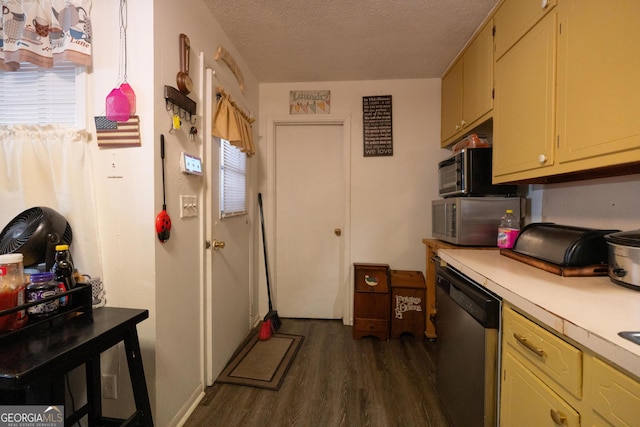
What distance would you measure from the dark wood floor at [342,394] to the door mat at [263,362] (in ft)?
0.16

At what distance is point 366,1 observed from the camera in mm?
1683

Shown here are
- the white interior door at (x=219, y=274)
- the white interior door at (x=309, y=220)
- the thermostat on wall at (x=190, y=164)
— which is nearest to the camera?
the thermostat on wall at (x=190, y=164)

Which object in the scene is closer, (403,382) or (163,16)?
(163,16)

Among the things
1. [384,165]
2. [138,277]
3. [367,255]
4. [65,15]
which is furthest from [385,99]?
[138,277]

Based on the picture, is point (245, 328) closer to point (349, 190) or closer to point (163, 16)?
point (349, 190)

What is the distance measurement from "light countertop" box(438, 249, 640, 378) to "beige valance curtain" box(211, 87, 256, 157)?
1.64 m

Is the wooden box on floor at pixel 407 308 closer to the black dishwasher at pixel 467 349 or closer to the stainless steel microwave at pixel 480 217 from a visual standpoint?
the stainless steel microwave at pixel 480 217

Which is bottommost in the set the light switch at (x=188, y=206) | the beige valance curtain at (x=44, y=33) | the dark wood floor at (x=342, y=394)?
the dark wood floor at (x=342, y=394)

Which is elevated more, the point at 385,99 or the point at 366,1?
the point at 366,1

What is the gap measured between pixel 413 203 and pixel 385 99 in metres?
1.09

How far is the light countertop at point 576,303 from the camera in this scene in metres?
0.61

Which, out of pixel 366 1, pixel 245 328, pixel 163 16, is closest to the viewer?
pixel 163 16

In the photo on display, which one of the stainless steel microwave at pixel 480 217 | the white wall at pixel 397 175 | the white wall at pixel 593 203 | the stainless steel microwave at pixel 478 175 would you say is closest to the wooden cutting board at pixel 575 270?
the white wall at pixel 593 203

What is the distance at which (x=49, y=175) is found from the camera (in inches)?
48.1
